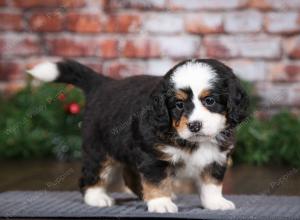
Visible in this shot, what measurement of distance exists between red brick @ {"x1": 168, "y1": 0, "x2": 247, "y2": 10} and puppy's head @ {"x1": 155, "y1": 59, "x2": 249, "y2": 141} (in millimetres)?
2183

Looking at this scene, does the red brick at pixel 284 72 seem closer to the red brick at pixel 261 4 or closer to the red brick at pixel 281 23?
the red brick at pixel 281 23

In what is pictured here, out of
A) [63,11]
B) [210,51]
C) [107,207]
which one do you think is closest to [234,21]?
[210,51]

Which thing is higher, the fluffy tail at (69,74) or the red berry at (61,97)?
the fluffy tail at (69,74)

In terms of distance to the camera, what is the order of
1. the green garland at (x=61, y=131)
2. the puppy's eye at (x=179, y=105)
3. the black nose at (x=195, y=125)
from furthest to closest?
the green garland at (x=61, y=131), the puppy's eye at (x=179, y=105), the black nose at (x=195, y=125)

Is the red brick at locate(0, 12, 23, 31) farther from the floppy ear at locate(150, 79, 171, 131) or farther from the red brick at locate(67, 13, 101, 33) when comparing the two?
the floppy ear at locate(150, 79, 171, 131)

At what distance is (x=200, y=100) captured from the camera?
9.12 ft

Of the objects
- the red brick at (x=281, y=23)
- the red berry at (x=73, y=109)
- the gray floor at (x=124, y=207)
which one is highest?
the red brick at (x=281, y=23)

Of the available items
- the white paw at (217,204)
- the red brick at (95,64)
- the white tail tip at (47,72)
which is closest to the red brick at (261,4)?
the red brick at (95,64)

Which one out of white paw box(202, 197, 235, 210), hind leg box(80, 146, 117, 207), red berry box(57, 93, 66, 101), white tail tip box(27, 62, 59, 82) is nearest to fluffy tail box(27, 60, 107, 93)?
Result: white tail tip box(27, 62, 59, 82)

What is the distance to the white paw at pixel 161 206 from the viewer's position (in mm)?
2893

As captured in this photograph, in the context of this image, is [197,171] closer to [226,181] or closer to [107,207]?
[107,207]

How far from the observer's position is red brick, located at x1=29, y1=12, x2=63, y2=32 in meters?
5.18

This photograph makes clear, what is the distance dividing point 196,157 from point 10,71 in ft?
8.83

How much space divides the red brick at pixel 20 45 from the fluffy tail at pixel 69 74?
185cm
